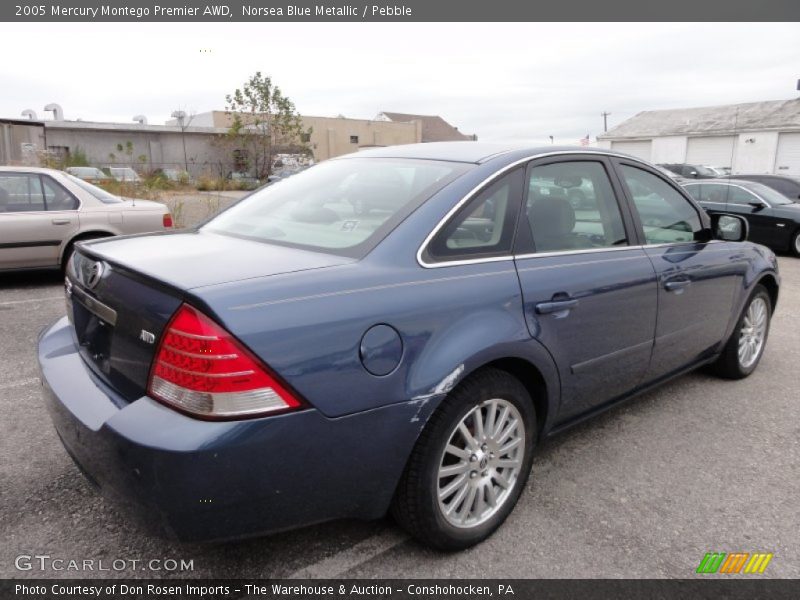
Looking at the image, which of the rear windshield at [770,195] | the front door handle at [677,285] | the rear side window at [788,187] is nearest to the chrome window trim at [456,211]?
the front door handle at [677,285]

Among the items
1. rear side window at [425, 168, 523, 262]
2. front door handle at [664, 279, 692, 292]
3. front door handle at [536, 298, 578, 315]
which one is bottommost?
front door handle at [664, 279, 692, 292]

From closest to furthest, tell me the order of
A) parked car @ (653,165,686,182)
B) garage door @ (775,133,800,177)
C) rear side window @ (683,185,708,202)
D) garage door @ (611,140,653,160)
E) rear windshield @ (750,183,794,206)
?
parked car @ (653,165,686,182) → rear windshield @ (750,183,794,206) → rear side window @ (683,185,708,202) → garage door @ (775,133,800,177) → garage door @ (611,140,653,160)

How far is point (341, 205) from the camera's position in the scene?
2723mm

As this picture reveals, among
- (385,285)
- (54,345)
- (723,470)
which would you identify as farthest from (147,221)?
(723,470)

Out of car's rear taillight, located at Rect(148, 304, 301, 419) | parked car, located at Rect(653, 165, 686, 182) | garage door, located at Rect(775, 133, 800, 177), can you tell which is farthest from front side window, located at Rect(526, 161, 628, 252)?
garage door, located at Rect(775, 133, 800, 177)

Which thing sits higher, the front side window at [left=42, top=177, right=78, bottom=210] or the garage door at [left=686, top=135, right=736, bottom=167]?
the garage door at [left=686, top=135, right=736, bottom=167]

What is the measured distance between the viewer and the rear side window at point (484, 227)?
2350 millimetres

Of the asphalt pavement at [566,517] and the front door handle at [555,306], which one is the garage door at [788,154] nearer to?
the asphalt pavement at [566,517]

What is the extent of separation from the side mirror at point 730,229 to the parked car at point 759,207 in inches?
296

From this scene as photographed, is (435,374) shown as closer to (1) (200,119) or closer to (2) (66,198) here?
(2) (66,198)

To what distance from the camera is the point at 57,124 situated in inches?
1443

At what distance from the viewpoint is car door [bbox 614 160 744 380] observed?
3287 millimetres

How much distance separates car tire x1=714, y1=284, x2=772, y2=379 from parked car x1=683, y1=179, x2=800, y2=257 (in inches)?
273

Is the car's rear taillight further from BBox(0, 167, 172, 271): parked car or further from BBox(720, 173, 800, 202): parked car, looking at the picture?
BBox(720, 173, 800, 202): parked car
